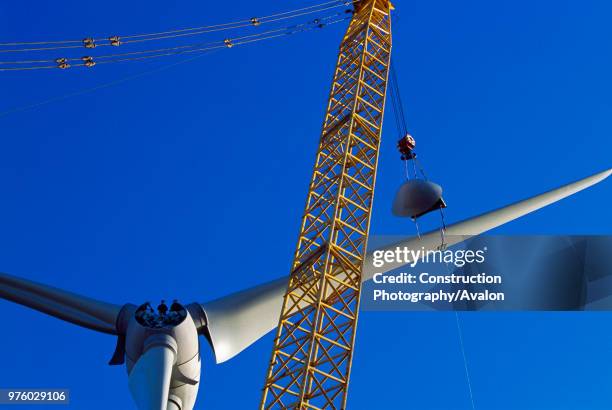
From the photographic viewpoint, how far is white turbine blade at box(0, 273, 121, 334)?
2302cm

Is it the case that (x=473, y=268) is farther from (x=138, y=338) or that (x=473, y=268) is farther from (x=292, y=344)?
(x=138, y=338)

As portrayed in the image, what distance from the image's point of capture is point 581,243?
31.2m

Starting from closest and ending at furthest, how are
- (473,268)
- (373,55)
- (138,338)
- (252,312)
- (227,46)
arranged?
1. (138,338)
2. (252,312)
3. (473,268)
4. (373,55)
5. (227,46)

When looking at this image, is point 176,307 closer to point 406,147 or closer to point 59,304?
point 59,304

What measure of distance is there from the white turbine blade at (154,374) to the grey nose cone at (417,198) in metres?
6.40

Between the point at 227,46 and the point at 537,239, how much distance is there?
13264 millimetres

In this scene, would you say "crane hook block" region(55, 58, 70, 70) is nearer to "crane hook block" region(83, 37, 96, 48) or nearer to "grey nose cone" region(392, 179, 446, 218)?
"crane hook block" region(83, 37, 96, 48)

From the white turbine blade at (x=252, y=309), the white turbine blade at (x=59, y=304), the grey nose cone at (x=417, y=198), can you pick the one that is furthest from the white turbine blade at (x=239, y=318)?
the grey nose cone at (x=417, y=198)

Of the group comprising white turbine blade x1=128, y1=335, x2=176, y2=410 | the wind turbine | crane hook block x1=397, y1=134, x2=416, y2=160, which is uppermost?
crane hook block x1=397, y1=134, x2=416, y2=160

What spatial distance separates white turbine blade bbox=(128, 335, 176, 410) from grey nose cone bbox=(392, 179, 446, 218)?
6.40 metres

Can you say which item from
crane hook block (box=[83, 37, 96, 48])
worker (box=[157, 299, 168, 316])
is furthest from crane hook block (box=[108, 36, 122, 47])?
worker (box=[157, 299, 168, 316])

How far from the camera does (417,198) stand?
23.6m

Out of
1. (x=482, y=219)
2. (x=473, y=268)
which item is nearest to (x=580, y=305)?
(x=473, y=268)

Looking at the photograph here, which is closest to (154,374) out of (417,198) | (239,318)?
(239,318)
